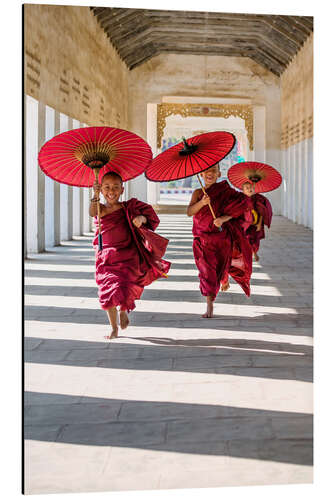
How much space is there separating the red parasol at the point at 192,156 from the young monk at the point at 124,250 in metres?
0.36

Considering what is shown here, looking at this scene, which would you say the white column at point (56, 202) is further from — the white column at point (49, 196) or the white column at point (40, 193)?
the white column at point (40, 193)

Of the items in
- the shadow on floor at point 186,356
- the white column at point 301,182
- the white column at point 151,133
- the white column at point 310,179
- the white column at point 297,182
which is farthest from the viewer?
the white column at point 151,133

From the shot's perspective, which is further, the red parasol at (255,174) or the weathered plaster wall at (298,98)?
the weathered plaster wall at (298,98)

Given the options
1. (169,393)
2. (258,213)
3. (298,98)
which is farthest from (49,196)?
(298,98)

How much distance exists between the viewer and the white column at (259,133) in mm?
22234

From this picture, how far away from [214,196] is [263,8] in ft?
9.80

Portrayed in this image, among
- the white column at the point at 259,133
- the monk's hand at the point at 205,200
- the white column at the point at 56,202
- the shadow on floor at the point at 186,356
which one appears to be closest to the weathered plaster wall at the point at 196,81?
the white column at the point at 259,133

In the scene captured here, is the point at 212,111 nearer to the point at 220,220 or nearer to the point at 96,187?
the point at 220,220

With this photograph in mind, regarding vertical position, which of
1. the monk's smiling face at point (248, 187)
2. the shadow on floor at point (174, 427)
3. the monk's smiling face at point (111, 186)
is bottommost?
the shadow on floor at point (174, 427)

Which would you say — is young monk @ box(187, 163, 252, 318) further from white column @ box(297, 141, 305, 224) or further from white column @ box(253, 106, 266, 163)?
white column @ box(253, 106, 266, 163)

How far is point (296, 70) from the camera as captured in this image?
734 inches

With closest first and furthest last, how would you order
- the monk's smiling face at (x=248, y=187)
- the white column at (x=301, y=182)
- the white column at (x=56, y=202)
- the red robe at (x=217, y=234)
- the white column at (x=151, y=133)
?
the red robe at (x=217, y=234) → the monk's smiling face at (x=248, y=187) → the white column at (x=56, y=202) → the white column at (x=301, y=182) → the white column at (x=151, y=133)

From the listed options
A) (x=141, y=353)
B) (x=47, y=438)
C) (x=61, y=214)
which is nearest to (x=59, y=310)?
(x=141, y=353)

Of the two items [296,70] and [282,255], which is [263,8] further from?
[296,70]
